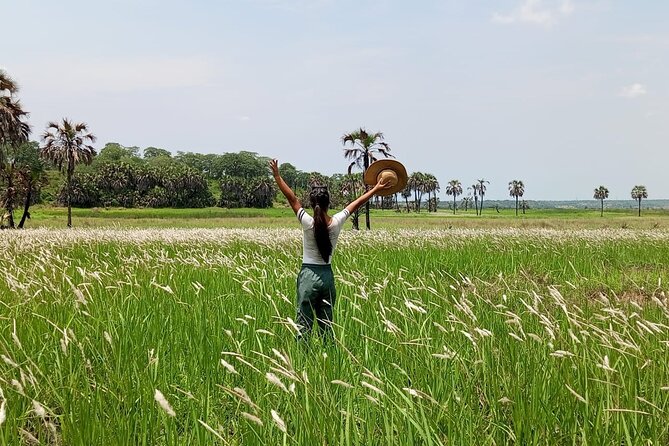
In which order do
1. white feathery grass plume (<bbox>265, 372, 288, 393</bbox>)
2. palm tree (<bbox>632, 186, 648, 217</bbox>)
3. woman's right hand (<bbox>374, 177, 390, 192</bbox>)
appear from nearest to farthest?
1. white feathery grass plume (<bbox>265, 372, 288, 393</bbox>)
2. woman's right hand (<bbox>374, 177, 390, 192</bbox>)
3. palm tree (<bbox>632, 186, 648, 217</bbox>)

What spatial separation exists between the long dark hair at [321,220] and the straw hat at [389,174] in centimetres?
61

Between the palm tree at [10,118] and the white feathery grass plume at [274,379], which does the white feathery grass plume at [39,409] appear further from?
the palm tree at [10,118]

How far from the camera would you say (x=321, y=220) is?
15.0 feet

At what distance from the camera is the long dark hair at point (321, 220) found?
4.54m

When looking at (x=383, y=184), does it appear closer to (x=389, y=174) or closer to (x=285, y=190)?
(x=389, y=174)

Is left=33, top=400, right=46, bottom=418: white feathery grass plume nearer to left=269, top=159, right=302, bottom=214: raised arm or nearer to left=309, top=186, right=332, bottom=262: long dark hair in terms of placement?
left=309, top=186, right=332, bottom=262: long dark hair

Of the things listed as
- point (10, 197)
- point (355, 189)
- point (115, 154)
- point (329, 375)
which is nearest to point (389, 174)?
point (329, 375)

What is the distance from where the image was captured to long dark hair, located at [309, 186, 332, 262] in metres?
4.54

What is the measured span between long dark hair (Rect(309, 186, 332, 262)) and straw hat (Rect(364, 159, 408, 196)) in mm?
606

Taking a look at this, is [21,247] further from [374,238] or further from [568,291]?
[568,291]

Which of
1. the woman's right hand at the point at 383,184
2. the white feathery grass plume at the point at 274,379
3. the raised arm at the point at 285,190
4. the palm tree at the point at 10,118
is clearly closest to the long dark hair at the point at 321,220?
the raised arm at the point at 285,190

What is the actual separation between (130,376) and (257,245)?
1161cm

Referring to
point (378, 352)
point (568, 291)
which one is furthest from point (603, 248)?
point (378, 352)

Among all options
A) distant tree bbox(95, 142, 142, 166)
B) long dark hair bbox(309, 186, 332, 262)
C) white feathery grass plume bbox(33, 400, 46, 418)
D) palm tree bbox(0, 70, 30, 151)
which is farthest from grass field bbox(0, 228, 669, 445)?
distant tree bbox(95, 142, 142, 166)
